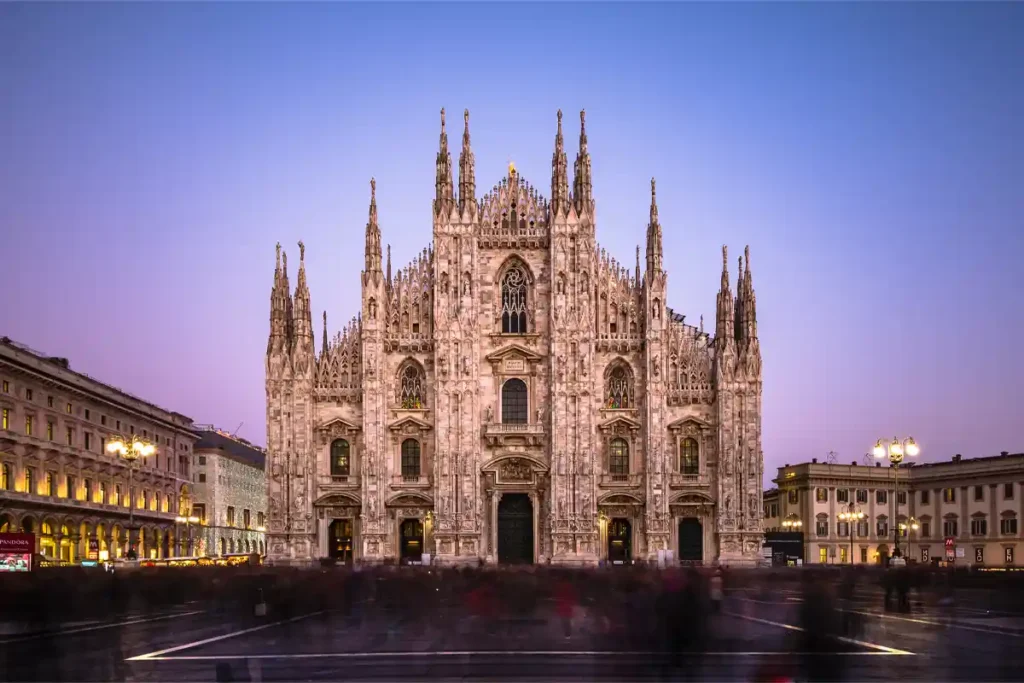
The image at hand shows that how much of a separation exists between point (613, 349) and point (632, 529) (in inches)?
409

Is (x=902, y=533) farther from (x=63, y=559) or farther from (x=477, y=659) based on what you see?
(x=477, y=659)

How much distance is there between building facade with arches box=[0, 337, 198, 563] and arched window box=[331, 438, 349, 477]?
1144 centimetres

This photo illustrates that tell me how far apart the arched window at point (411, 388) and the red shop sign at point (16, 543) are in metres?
29.7

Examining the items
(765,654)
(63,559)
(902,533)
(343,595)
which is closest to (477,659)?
(765,654)

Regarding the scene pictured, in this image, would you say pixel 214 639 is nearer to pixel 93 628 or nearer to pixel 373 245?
pixel 93 628

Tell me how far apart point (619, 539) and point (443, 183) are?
75.2 feet

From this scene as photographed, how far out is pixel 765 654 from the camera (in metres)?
28.8

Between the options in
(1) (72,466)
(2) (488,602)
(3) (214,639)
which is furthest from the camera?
(1) (72,466)

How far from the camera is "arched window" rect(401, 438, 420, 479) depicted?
70312mm

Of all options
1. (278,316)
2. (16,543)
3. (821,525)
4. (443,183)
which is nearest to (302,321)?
(278,316)

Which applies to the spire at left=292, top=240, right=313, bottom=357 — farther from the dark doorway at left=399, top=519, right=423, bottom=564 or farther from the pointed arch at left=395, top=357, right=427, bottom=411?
the dark doorway at left=399, top=519, right=423, bottom=564

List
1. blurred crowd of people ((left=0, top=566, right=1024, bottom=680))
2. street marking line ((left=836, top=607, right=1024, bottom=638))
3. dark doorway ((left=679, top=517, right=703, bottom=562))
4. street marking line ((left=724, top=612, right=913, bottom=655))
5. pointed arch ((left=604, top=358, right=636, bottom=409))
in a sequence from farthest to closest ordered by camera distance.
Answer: pointed arch ((left=604, top=358, right=636, bottom=409))
dark doorway ((left=679, top=517, right=703, bottom=562))
street marking line ((left=836, top=607, right=1024, bottom=638))
blurred crowd of people ((left=0, top=566, right=1024, bottom=680))
street marking line ((left=724, top=612, right=913, bottom=655))

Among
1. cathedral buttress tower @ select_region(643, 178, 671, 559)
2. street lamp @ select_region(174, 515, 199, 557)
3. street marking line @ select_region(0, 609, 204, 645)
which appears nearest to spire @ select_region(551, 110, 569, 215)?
cathedral buttress tower @ select_region(643, 178, 671, 559)

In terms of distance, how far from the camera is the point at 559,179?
233ft
